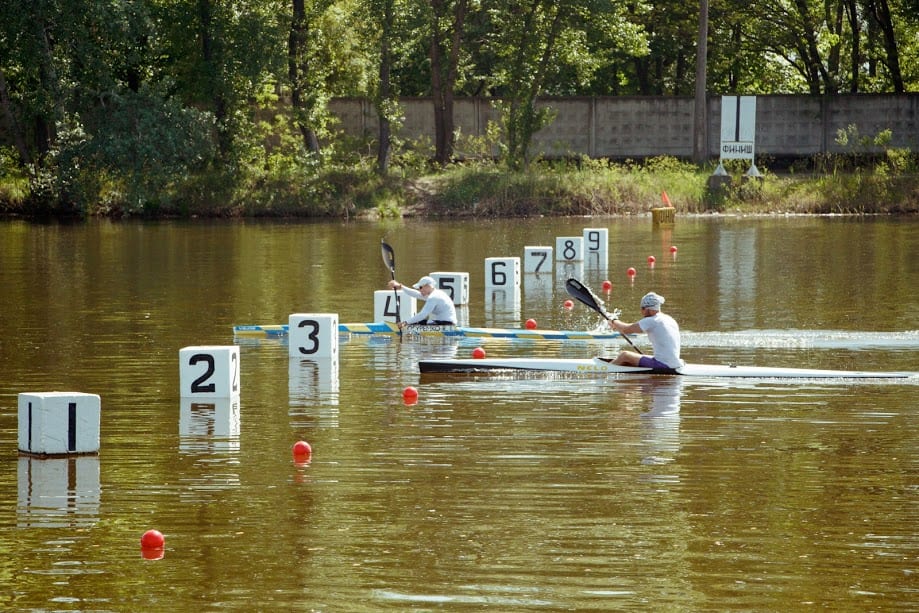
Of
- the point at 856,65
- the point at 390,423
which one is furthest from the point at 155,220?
the point at 390,423

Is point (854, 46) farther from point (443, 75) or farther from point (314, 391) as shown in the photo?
point (314, 391)

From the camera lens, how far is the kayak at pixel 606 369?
16.6 m

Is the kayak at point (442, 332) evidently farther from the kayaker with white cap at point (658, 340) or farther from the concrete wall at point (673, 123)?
the concrete wall at point (673, 123)

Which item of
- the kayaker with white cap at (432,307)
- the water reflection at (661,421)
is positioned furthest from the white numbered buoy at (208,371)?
the kayaker with white cap at (432,307)

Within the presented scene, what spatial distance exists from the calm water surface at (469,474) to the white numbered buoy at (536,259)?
5.38m

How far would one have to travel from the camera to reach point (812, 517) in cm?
1061

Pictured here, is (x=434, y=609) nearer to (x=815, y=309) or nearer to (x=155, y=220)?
(x=815, y=309)

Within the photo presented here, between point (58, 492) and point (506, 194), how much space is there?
112 feet

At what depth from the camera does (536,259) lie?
29.8 m

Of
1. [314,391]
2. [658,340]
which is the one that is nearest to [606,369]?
[658,340]

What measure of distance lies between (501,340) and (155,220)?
2723cm

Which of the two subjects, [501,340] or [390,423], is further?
[501,340]

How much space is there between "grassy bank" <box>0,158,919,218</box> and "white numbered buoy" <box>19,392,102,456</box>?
3150cm

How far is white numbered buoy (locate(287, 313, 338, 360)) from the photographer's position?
1831cm
